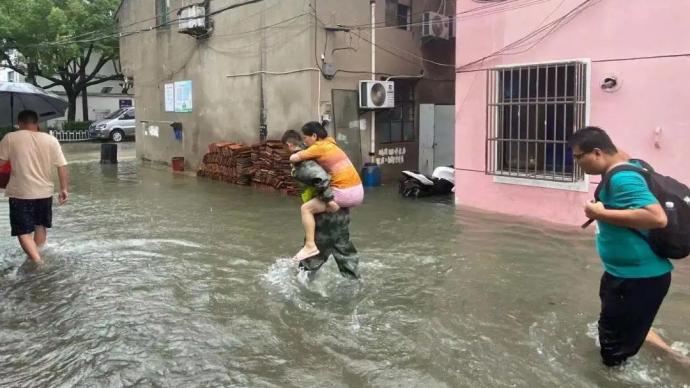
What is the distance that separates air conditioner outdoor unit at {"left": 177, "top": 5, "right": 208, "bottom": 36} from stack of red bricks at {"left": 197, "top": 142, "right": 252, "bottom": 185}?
2850 millimetres

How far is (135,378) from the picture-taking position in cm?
401

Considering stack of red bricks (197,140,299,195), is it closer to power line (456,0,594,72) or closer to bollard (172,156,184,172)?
bollard (172,156,184,172)

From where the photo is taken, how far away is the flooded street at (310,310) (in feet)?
13.4

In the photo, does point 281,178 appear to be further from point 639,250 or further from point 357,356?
point 639,250

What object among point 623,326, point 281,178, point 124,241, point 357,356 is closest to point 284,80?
point 281,178

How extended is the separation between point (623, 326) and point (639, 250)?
48cm

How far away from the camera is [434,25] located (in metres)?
13.9

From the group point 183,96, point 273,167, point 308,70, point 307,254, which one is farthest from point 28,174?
point 183,96

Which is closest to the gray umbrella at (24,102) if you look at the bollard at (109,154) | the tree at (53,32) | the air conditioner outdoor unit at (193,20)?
the air conditioner outdoor unit at (193,20)

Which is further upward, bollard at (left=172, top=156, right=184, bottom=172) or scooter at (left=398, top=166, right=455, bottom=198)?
bollard at (left=172, top=156, right=184, bottom=172)

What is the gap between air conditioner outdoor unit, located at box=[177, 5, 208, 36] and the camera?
15016mm

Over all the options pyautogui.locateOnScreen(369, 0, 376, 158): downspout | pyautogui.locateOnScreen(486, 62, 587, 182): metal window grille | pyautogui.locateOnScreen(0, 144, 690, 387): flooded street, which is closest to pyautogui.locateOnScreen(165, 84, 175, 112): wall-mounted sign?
pyautogui.locateOnScreen(369, 0, 376, 158): downspout

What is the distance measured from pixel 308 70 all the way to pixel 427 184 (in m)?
3.31

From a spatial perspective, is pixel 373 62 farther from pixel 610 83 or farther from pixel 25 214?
pixel 25 214
